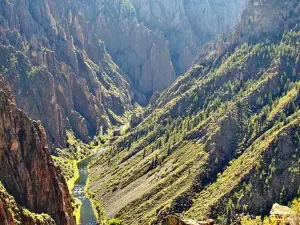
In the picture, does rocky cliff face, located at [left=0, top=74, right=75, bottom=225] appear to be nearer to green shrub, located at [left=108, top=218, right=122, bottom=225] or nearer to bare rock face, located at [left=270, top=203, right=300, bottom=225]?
green shrub, located at [left=108, top=218, right=122, bottom=225]

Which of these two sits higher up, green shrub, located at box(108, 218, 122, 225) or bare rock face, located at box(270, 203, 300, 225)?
bare rock face, located at box(270, 203, 300, 225)

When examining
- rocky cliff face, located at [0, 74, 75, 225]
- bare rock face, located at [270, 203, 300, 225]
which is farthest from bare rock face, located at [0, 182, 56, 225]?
bare rock face, located at [270, 203, 300, 225]

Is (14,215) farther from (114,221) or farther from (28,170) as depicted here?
(114,221)

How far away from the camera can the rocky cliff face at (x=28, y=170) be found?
130375 millimetres

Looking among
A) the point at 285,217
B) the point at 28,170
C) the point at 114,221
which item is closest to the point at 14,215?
the point at 28,170

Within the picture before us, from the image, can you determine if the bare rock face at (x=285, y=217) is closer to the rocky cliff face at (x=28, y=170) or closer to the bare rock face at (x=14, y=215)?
the bare rock face at (x=14, y=215)

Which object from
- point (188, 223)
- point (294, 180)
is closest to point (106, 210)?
point (294, 180)

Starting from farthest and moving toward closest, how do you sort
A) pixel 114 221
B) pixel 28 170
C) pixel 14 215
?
1. pixel 114 221
2. pixel 28 170
3. pixel 14 215

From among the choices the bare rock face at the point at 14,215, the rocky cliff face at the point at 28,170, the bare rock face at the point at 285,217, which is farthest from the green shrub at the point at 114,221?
the bare rock face at the point at 285,217

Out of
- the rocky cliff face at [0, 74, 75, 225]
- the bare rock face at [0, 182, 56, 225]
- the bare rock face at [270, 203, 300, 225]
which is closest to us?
the bare rock face at [270, 203, 300, 225]

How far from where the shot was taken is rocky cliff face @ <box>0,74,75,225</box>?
130375 mm

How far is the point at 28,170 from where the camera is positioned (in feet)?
452

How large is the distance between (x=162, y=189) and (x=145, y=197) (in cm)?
714

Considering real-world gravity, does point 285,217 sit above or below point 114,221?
above
